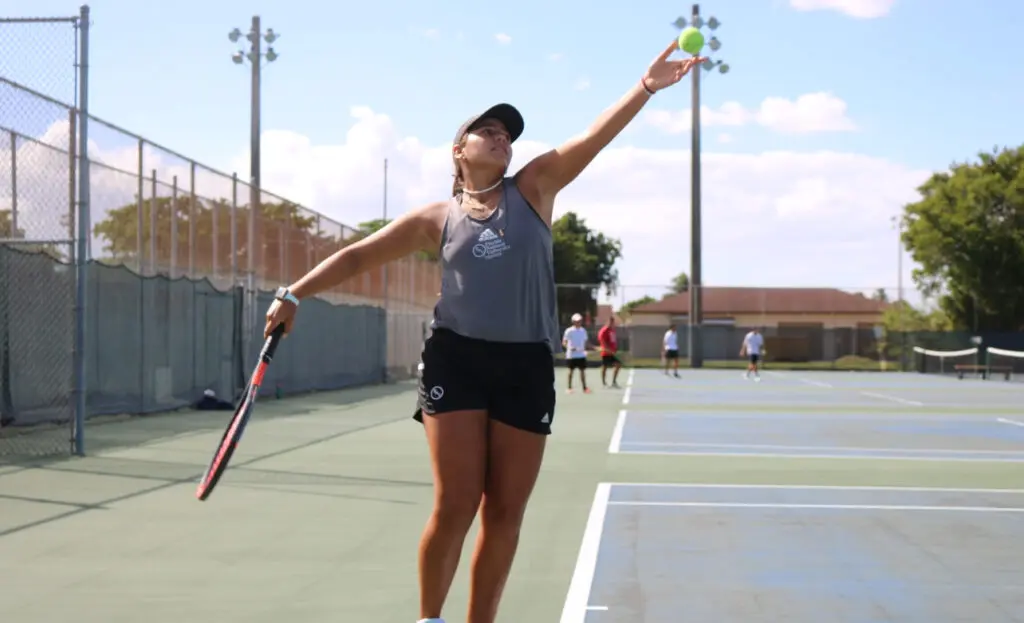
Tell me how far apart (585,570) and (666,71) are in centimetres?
324

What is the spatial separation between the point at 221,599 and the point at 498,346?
99.7 inches

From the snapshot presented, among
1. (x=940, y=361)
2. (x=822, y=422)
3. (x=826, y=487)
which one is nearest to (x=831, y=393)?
(x=822, y=422)

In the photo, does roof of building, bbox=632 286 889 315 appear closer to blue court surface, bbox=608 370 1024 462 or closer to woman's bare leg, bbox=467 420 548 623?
blue court surface, bbox=608 370 1024 462

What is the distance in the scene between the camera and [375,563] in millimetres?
7707

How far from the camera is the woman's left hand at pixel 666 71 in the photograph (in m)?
4.97

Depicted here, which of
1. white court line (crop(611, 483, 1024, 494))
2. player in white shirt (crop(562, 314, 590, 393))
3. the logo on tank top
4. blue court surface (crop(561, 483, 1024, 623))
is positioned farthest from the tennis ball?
player in white shirt (crop(562, 314, 590, 393))

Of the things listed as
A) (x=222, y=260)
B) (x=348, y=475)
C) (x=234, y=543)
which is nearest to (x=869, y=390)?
(x=222, y=260)

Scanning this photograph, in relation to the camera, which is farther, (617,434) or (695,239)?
(695,239)

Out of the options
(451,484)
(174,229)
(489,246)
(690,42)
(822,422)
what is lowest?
(822,422)

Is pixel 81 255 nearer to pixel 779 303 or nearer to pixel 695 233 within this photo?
pixel 695 233

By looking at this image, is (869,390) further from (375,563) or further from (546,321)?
(546,321)

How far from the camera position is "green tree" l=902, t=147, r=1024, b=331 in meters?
65.2

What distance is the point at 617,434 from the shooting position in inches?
709

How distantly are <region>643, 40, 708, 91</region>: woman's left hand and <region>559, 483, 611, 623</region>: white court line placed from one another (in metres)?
2.37
